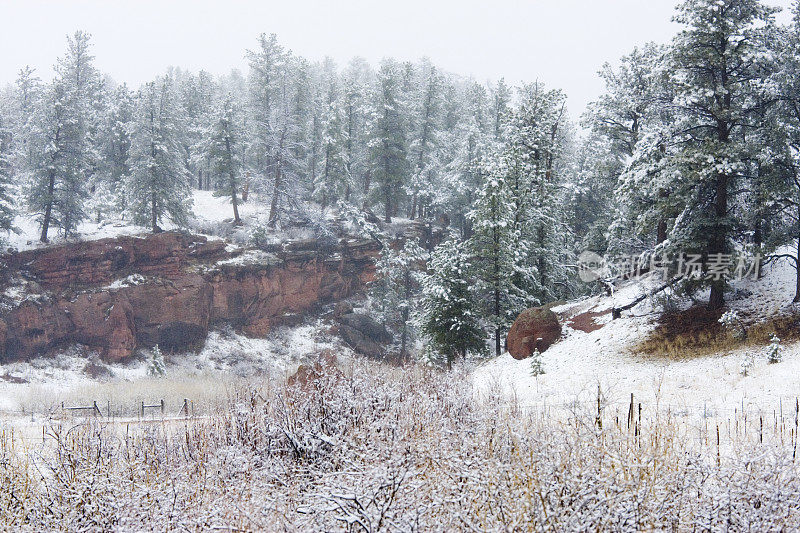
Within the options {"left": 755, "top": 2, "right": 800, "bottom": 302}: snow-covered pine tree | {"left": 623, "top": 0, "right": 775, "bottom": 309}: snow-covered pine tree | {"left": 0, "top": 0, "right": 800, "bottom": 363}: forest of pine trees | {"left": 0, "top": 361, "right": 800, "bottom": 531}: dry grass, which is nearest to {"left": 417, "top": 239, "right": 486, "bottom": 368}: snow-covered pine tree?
{"left": 0, "top": 0, "right": 800, "bottom": 363}: forest of pine trees

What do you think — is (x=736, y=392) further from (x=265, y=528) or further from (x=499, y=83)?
(x=499, y=83)

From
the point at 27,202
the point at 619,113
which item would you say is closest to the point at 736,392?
the point at 619,113

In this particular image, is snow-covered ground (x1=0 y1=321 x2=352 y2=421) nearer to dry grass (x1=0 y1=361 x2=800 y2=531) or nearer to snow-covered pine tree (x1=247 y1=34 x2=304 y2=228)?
snow-covered pine tree (x1=247 y1=34 x2=304 y2=228)

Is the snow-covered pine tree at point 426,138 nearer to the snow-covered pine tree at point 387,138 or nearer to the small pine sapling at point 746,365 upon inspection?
the snow-covered pine tree at point 387,138

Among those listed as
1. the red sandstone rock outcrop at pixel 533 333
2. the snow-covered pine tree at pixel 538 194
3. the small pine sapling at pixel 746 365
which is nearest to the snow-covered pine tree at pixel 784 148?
the small pine sapling at pixel 746 365

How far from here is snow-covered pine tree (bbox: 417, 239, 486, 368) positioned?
27.1 metres

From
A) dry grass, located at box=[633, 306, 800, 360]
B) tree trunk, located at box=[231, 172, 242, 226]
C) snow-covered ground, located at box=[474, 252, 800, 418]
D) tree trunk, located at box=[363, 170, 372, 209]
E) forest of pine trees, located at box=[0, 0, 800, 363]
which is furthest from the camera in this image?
tree trunk, located at box=[363, 170, 372, 209]

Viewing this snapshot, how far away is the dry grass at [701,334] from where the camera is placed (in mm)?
17297

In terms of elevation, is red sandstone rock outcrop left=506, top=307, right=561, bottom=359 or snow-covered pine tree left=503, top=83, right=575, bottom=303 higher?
snow-covered pine tree left=503, top=83, right=575, bottom=303

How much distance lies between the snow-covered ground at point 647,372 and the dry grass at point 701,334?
0.41 meters

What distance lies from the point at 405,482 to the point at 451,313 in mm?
21165

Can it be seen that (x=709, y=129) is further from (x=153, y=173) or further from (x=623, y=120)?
(x=153, y=173)

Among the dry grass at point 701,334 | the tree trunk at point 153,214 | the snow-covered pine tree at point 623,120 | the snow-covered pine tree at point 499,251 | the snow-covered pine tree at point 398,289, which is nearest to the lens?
the dry grass at point 701,334

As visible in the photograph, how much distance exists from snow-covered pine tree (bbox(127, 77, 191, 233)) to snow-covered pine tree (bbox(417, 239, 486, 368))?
71.6 ft
